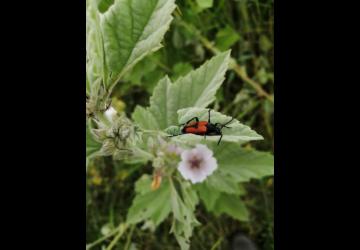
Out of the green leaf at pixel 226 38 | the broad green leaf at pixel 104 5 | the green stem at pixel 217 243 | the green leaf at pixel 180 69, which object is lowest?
the green stem at pixel 217 243

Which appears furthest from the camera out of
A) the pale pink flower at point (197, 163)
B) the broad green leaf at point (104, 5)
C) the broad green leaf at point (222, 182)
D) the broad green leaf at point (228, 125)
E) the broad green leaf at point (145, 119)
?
the broad green leaf at point (222, 182)

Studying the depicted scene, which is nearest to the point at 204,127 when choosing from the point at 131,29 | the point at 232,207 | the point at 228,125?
the point at 228,125

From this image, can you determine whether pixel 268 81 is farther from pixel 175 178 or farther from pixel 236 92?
pixel 175 178

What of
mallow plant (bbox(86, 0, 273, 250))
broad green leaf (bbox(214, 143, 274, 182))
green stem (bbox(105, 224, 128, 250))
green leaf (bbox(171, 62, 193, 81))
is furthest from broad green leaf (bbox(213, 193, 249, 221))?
green leaf (bbox(171, 62, 193, 81))

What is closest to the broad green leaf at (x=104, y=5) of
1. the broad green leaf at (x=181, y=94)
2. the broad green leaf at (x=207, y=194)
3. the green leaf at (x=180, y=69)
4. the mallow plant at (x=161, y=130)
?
the mallow plant at (x=161, y=130)

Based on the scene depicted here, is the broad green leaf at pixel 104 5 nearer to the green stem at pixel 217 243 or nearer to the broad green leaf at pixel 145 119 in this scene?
the broad green leaf at pixel 145 119

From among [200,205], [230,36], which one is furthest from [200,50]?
[200,205]
